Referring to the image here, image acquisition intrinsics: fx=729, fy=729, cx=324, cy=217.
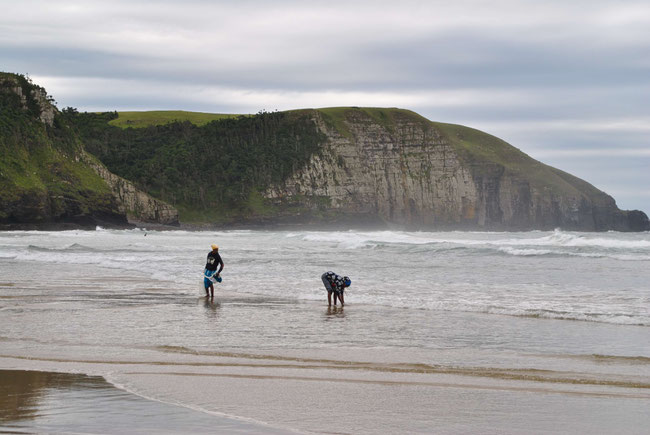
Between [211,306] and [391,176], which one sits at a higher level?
[391,176]

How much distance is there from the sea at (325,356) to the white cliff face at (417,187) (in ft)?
365

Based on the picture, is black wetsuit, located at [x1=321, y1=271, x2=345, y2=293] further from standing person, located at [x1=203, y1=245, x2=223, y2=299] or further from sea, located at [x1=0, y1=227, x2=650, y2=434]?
standing person, located at [x1=203, y1=245, x2=223, y2=299]

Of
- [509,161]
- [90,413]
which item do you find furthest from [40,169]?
[509,161]

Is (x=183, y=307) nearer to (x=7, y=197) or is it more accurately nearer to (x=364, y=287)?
(x=364, y=287)

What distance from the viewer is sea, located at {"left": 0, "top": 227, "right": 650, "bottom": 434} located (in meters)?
6.62

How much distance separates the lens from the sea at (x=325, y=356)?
6617 mm

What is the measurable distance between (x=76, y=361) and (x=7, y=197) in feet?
261

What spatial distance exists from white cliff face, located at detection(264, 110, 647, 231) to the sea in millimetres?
111212

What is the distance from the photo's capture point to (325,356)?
10078mm

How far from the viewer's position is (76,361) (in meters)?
9.35

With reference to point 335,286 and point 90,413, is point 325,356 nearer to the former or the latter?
point 90,413

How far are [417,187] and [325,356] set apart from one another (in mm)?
133876

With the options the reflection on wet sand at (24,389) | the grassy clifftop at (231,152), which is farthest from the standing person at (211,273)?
the grassy clifftop at (231,152)

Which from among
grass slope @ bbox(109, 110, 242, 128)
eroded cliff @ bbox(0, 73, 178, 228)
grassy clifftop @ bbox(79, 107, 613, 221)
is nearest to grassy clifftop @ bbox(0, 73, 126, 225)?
eroded cliff @ bbox(0, 73, 178, 228)
